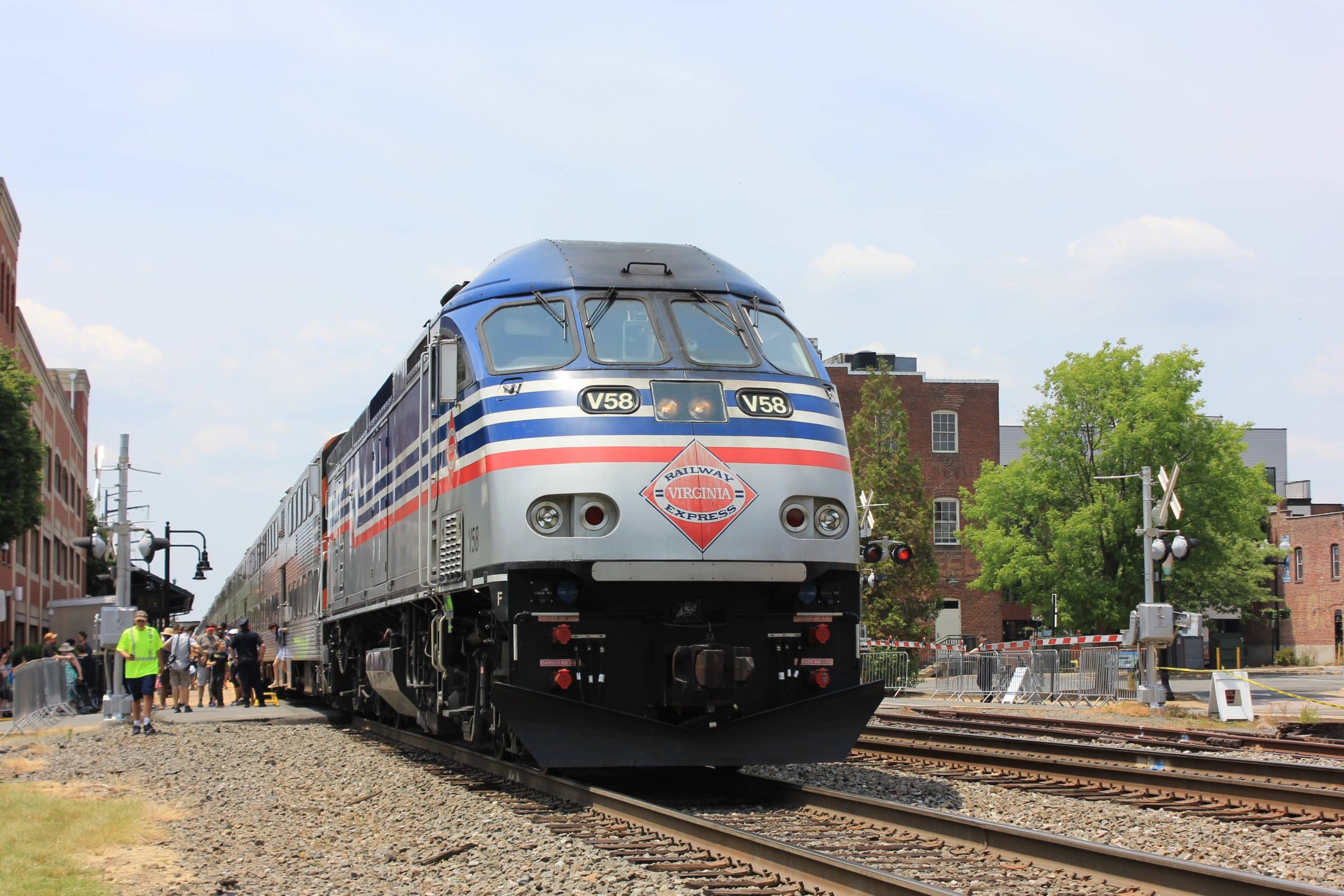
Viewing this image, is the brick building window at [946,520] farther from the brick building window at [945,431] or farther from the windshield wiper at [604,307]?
the windshield wiper at [604,307]

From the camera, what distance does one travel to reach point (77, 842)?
9000 millimetres

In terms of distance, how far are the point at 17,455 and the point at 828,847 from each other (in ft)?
93.7

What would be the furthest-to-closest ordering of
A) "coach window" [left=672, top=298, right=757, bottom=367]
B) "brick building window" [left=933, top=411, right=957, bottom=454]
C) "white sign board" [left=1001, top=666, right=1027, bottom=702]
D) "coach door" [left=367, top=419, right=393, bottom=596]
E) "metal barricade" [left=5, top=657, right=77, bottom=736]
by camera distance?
"brick building window" [left=933, top=411, right=957, bottom=454] < "white sign board" [left=1001, top=666, right=1027, bottom=702] < "metal barricade" [left=5, top=657, right=77, bottom=736] < "coach door" [left=367, top=419, right=393, bottom=596] < "coach window" [left=672, top=298, right=757, bottom=367]

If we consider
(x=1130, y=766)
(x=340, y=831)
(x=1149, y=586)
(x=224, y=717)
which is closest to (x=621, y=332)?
(x=340, y=831)

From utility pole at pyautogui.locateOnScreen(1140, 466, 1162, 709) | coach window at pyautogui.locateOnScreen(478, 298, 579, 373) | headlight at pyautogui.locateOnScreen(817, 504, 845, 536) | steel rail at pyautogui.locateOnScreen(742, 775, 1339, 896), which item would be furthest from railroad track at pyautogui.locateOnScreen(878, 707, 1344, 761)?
coach window at pyautogui.locateOnScreen(478, 298, 579, 373)

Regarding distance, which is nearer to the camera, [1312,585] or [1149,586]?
[1149,586]

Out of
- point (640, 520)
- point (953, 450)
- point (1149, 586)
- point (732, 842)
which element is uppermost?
point (953, 450)

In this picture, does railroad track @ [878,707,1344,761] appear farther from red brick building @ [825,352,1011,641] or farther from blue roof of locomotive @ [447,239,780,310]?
red brick building @ [825,352,1011,641]

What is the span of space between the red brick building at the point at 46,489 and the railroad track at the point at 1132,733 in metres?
22.2

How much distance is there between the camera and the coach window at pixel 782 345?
10.9 meters

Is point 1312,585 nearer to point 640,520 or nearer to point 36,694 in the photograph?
point 36,694

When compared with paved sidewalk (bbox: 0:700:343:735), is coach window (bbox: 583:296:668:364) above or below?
above

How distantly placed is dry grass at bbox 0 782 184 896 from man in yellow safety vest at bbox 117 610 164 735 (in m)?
6.91

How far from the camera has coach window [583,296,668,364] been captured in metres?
10.5
